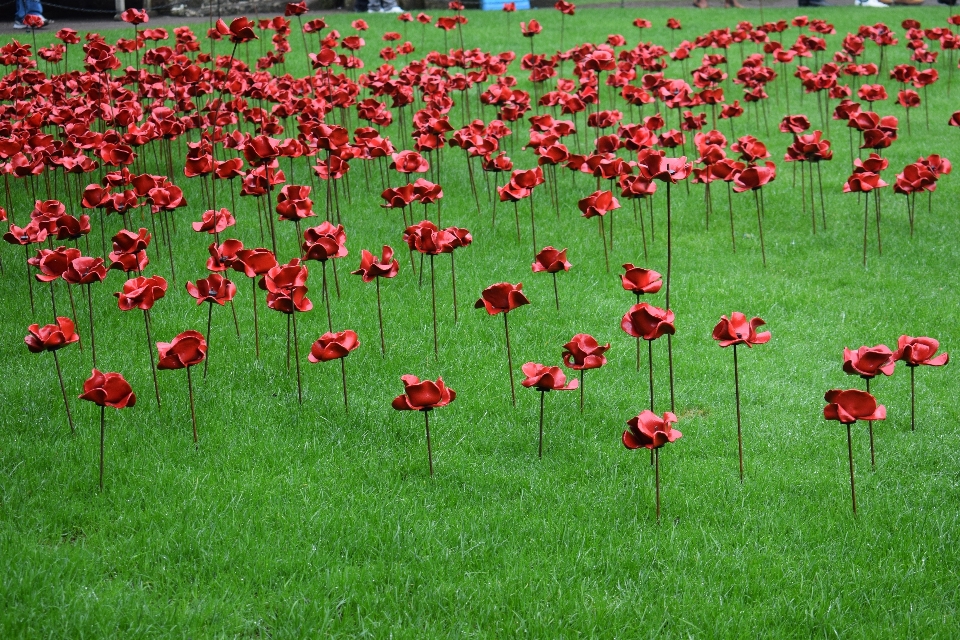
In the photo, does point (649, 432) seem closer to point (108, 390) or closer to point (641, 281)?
point (641, 281)

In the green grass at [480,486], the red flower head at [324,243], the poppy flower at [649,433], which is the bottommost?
the green grass at [480,486]

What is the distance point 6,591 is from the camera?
341 centimetres

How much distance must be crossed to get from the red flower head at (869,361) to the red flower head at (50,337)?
10.6 feet

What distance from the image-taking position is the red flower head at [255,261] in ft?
16.4

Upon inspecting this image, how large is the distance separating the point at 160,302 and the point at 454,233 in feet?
7.13

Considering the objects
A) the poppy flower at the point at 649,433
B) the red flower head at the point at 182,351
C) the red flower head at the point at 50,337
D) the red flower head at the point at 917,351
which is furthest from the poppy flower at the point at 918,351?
the red flower head at the point at 50,337

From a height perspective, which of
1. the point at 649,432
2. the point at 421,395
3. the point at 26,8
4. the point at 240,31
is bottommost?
the point at 649,432

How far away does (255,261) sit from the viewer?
503cm

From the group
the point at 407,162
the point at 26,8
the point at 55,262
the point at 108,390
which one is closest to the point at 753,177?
the point at 407,162

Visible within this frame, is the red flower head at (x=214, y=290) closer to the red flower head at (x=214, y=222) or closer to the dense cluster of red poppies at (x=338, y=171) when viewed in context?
the dense cluster of red poppies at (x=338, y=171)

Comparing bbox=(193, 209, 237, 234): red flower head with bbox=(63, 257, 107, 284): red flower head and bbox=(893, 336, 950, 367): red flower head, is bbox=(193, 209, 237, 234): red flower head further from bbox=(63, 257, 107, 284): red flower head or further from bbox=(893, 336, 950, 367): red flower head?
bbox=(893, 336, 950, 367): red flower head

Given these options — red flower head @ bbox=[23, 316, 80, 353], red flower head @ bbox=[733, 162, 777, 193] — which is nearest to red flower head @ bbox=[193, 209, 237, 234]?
red flower head @ bbox=[23, 316, 80, 353]

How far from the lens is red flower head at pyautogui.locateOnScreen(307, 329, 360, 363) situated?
442 centimetres

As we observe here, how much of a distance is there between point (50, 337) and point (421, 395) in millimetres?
1614
